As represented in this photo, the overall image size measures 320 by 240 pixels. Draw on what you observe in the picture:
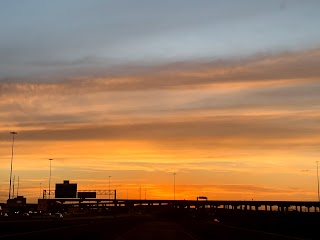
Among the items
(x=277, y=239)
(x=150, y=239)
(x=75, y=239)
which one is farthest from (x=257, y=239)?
(x=75, y=239)

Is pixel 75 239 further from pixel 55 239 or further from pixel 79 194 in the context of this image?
pixel 79 194

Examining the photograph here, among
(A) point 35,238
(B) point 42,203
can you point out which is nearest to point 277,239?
(A) point 35,238

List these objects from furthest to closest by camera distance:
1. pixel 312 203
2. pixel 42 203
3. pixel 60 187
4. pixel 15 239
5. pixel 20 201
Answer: pixel 312 203, pixel 20 201, pixel 60 187, pixel 42 203, pixel 15 239

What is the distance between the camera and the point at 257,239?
1785 inches

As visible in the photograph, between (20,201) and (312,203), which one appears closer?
(20,201)

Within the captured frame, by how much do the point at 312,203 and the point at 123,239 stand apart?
159 metres

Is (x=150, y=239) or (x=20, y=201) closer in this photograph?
(x=150, y=239)

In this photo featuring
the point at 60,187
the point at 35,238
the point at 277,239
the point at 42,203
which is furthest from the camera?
the point at 60,187

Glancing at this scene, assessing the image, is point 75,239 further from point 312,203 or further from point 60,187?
point 312,203

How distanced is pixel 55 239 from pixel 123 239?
17.9ft

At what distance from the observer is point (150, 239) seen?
44.7 metres

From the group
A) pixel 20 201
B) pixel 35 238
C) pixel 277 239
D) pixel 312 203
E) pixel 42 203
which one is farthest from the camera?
pixel 312 203

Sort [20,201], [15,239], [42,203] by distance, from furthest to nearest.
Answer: [20,201] → [42,203] → [15,239]

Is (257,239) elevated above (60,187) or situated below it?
below
